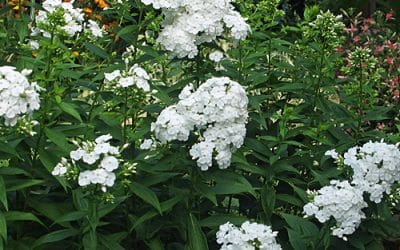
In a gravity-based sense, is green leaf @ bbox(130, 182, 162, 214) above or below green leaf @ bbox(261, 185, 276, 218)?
above

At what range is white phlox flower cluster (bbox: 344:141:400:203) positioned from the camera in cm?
338

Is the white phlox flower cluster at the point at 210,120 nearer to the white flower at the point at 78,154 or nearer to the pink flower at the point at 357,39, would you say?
the white flower at the point at 78,154

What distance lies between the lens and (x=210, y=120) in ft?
10.6

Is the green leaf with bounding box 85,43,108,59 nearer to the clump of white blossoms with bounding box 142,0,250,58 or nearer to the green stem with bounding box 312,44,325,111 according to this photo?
the clump of white blossoms with bounding box 142,0,250,58

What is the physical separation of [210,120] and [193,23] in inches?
20.3

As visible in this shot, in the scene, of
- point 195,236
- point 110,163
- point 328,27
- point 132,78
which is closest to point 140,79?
point 132,78

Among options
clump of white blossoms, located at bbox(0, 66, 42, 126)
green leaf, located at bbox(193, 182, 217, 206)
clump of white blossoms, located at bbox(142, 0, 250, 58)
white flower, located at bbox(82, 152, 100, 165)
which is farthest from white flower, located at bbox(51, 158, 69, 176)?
clump of white blossoms, located at bbox(142, 0, 250, 58)

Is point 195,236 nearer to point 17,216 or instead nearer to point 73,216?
point 73,216

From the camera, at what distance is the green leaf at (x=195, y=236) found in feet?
11.1

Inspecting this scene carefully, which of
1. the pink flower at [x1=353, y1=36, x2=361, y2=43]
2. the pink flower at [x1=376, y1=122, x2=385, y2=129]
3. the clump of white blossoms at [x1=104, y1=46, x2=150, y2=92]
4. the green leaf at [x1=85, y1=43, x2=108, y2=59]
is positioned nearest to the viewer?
the clump of white blossoms at [x1=104, y1=46, x2=150, y2=92]

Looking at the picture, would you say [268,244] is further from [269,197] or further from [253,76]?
[253,76]

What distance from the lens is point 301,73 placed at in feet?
14.5

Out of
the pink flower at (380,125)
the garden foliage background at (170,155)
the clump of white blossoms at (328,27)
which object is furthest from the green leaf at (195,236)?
the pink flower at (380,125)

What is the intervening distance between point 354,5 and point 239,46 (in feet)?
16.3
